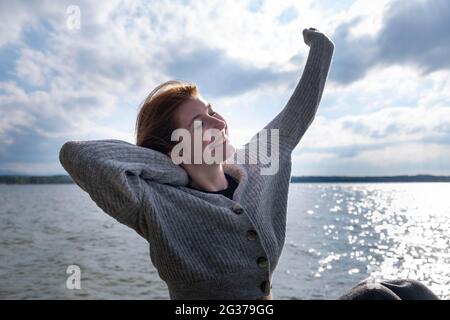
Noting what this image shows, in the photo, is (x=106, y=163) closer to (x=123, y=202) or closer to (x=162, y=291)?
(x=123, y=202)

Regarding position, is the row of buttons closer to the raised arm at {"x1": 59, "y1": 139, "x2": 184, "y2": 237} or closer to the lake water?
the raised arm at {"x1": 59, "y1": 139, "x2": 184, "y2": 237}

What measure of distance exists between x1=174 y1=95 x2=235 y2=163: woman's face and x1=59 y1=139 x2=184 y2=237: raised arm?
0.25m

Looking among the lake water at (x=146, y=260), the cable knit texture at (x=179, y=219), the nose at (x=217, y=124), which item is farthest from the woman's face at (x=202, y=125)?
the lake water at (x=146, y=260)

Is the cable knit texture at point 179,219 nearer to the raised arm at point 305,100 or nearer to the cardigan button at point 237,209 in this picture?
the cardigan button at point 237,209

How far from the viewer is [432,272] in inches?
670

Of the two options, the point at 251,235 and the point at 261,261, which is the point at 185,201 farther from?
the point at 261,261

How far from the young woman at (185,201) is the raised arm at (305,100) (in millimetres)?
322

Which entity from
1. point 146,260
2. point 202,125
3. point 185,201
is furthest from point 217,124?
point 146,260

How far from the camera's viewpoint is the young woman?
2037 millimetres

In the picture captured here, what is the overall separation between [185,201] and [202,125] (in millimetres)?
419

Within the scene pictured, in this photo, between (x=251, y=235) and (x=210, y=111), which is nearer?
(x=251, y=235)

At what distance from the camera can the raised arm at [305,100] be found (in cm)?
268

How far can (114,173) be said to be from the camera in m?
1.95

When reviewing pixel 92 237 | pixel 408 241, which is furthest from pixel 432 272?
pixel 92 237
